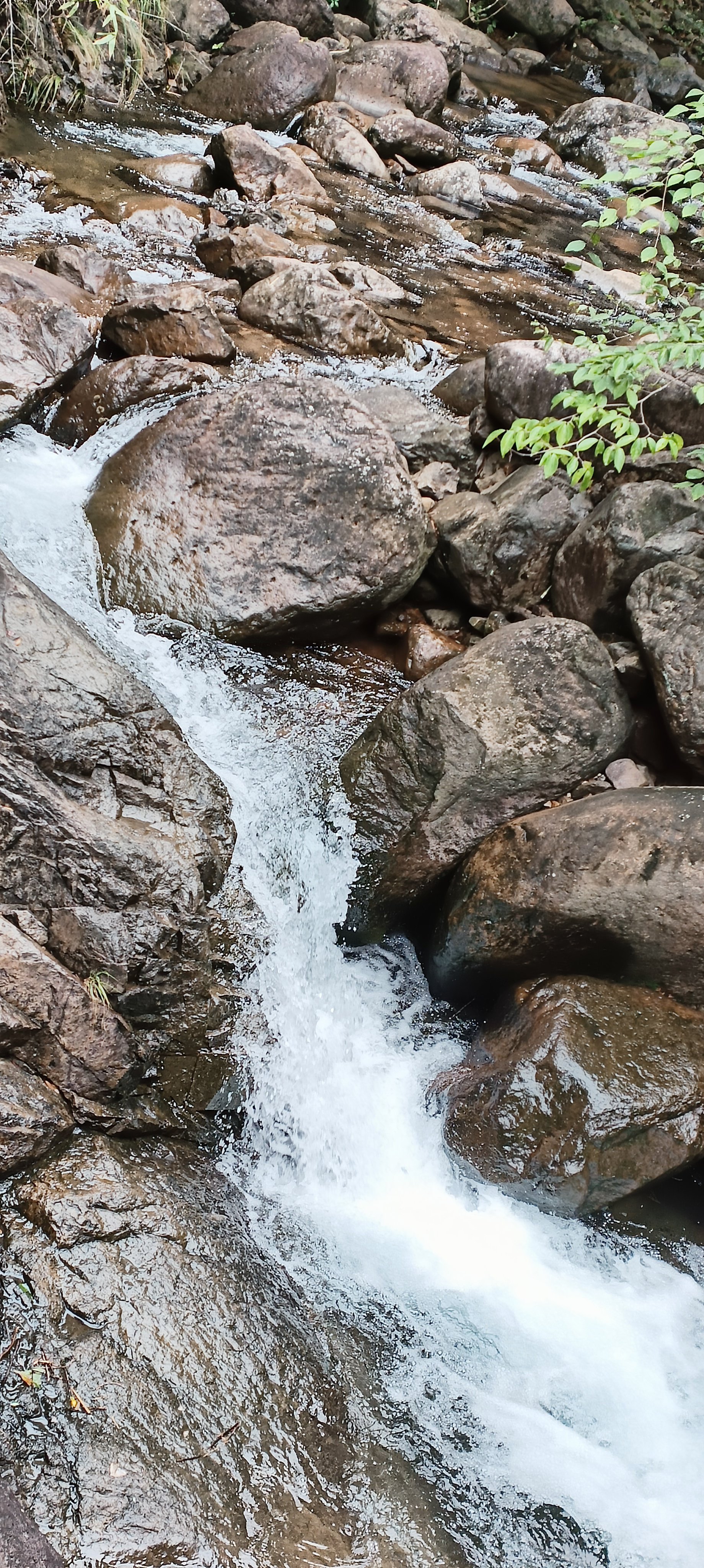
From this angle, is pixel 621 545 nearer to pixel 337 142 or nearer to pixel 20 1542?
pixel 20 1542

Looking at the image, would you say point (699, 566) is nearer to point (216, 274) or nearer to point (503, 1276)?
point (503, 1276)

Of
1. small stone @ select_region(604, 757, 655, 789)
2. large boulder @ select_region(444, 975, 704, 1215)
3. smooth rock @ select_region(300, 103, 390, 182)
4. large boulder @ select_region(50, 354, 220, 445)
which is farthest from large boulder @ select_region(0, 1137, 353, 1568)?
smooth rock @ select_region(300, 103, 390, 182)

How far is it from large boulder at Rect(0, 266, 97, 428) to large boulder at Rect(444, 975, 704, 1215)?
4.07m

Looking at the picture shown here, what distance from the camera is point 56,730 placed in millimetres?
3248

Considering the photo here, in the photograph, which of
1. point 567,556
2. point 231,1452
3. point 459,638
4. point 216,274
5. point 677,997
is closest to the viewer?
point 231,1452

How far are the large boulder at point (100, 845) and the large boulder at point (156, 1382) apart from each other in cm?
39

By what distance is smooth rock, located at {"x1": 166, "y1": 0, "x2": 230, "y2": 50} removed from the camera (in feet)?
35.9

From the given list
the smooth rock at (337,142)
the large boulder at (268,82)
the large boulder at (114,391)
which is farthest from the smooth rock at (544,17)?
the large boulder at (114,391)

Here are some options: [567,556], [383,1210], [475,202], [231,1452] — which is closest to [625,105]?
[475,202]

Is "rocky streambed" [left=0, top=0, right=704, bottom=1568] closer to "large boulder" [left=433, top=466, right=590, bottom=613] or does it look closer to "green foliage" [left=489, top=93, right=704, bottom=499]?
"large boulder" [left=433, top=466, right=590, bottom=613]

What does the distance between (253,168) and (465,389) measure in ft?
14.0

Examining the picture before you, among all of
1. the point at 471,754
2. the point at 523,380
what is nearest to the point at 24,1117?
the point at 471,754

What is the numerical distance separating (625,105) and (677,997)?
14.4 metres

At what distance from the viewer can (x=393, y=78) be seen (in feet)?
38.2
